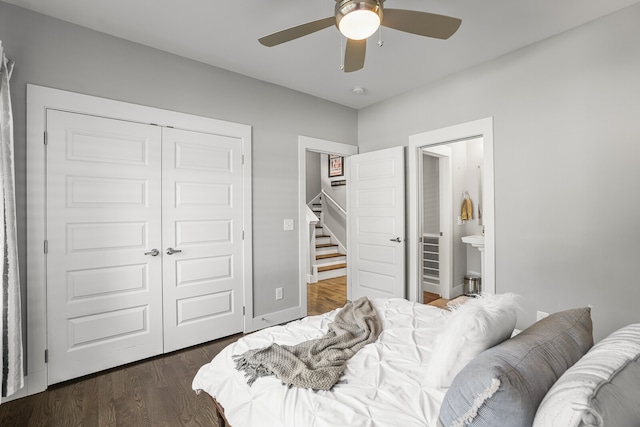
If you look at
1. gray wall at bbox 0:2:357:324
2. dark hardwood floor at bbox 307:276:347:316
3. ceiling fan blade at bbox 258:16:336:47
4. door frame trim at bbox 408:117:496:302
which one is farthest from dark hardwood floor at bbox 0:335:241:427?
door frame trim at bbox 408:117:496:302

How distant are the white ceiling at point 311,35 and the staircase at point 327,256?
3.30m

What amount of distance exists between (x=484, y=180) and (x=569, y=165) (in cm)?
67

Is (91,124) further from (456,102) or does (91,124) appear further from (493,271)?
(493,271)

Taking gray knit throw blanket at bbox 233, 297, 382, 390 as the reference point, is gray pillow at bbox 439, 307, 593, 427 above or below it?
above

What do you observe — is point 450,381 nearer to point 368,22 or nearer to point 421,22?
point 368,22

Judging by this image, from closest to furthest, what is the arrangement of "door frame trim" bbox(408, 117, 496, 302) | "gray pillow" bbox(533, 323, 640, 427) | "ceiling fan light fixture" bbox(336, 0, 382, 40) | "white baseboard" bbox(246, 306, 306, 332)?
"gray pillow" bbox(533, 323, 640, 427) < "ceiling fan light fixture" bbox(336, 0, 382, 40) < "door frame trim" bbox(408, 117, 496, 302) < "white baseboard" bbox(246, 306, 306, 332)

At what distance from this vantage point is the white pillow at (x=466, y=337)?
1138 millimetres

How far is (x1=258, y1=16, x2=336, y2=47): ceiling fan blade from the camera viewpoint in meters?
1.76

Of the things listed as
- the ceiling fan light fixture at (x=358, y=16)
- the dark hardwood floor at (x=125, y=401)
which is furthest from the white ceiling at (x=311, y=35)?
the dark hardwood floor at (x=125, y=401)

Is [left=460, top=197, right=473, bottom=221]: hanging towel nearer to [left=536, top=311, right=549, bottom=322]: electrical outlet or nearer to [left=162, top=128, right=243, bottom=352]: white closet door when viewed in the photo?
[left=536, top=311, right=549, bottom=322]: electrical outlet

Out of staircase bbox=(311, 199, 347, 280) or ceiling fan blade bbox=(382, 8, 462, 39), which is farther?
staircase bbox=(311, 199, 347, 280)

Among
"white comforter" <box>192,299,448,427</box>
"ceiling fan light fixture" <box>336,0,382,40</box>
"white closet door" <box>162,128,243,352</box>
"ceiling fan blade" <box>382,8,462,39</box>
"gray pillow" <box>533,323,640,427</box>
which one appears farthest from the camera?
"white closet door" <box>162,128,243,352</box>

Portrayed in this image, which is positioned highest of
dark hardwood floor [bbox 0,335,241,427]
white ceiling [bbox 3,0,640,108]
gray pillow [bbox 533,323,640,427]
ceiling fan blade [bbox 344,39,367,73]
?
white ceiling [bbox 3,0,640,108]

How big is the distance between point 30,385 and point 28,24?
257 cm
